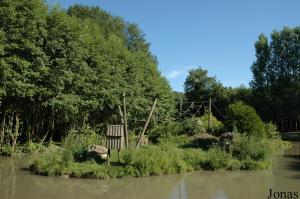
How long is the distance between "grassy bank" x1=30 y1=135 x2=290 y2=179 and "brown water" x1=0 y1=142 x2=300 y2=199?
483 millimetres

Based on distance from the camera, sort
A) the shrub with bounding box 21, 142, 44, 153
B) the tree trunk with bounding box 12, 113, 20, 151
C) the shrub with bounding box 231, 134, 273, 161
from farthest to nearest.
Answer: the shrub with bounding box 21, 142, 44, 153 → the tree trunk with bounding box 12, 113, 20, 151 → the shrub with bounding box 231, 134, 273, 161

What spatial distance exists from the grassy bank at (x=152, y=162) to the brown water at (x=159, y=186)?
1.58 ft

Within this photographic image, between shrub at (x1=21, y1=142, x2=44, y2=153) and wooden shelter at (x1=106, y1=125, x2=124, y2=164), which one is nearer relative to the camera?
wooden shelter at (x1=106, y1=125, x2=124, y2=164)

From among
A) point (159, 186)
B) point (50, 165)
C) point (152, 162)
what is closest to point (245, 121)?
point (152, 162)

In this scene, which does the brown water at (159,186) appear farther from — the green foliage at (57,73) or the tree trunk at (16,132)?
the green foliage at (57,73)

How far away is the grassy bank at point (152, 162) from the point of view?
15.9m

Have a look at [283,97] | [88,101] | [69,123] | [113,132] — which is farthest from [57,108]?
[283,97]

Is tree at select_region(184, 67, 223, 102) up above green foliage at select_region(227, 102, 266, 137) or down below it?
above

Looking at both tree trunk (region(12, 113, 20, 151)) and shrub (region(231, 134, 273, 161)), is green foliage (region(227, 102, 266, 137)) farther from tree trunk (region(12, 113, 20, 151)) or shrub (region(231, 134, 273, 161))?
tree trunk (region(12, 113, 20, 151))

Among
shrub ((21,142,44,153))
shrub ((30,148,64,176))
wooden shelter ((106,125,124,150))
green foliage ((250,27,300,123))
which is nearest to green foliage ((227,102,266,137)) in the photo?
wooden shelter ((106,125,124,150))

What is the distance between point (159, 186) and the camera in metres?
14.3

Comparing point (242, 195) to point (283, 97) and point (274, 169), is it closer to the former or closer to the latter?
point (274, 169)

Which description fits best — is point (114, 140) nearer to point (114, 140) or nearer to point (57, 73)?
point (114, 140)

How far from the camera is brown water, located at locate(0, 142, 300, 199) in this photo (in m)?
12.9
